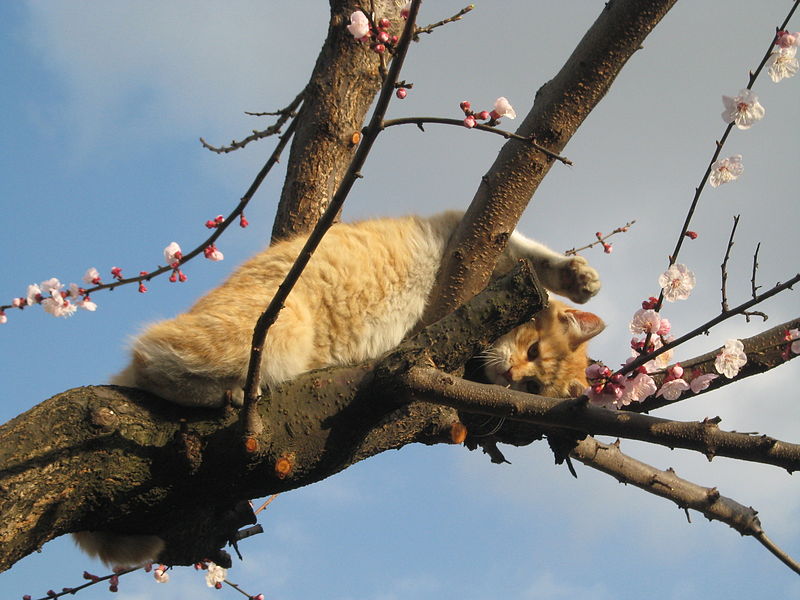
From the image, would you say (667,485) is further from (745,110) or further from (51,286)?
(51,286)

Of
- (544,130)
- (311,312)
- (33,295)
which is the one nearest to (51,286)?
(33,295)

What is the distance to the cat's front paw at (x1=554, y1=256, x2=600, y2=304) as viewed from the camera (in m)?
3.08

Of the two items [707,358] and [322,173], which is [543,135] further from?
[322,173]

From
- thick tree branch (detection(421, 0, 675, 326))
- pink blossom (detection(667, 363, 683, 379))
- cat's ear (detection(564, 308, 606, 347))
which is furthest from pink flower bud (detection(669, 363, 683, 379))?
cat's ear (detection(564, 308, 606, 347))

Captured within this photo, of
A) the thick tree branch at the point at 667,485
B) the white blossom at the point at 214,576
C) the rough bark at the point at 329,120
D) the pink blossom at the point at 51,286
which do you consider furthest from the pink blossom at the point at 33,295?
the thick tree branch at the point at 667,485

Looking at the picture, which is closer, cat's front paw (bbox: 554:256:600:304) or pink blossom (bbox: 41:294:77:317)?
pink blossom (bbox: 41:294:77:317)

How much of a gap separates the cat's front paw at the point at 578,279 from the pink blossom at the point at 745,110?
1.07 meters

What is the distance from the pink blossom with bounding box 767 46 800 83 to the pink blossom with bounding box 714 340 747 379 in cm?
89

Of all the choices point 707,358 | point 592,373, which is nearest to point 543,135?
point 592,373

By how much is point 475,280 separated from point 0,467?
5.60ft

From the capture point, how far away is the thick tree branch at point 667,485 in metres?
3.05

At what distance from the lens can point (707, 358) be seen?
284 cm

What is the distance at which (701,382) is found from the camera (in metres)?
2.61

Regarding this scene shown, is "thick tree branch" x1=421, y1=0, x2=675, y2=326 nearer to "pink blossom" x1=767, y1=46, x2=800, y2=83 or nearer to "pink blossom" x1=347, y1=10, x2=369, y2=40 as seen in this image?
"pink blossom" x1=767, y1=46, x2=800, y2=83
